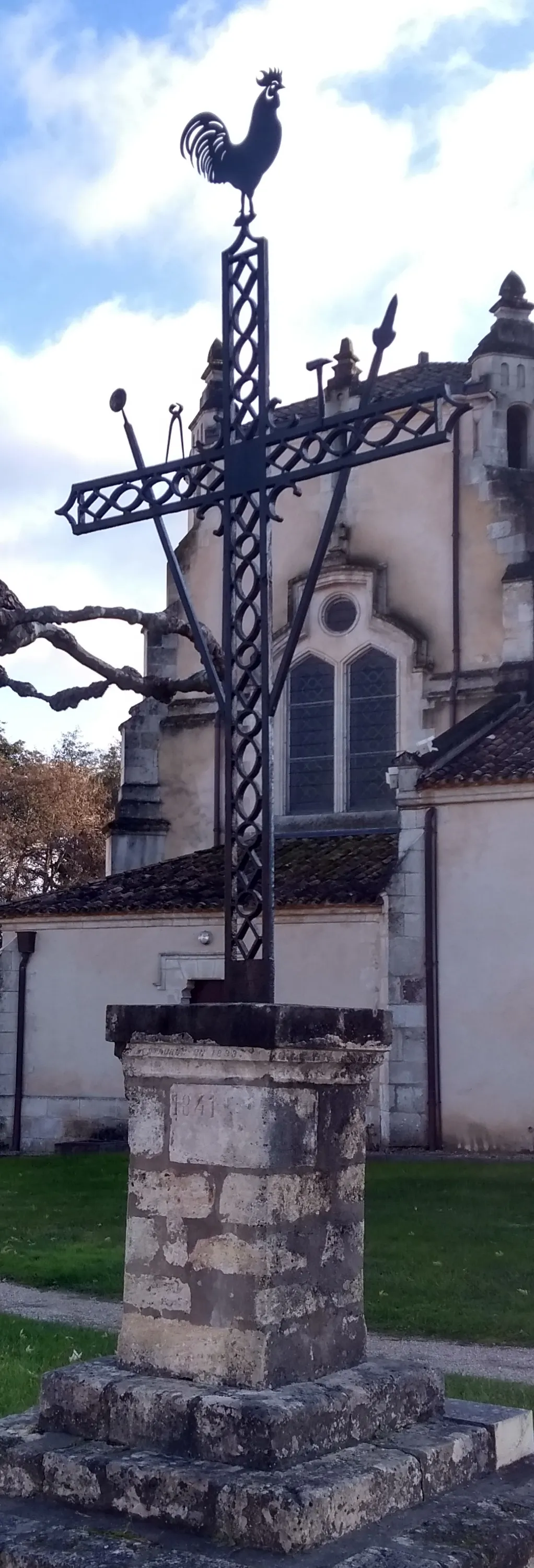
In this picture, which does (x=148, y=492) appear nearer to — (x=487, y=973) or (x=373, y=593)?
(x=487, y=973)

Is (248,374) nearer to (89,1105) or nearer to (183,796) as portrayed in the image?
(89,1105)

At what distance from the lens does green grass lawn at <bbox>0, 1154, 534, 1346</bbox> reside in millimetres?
9773

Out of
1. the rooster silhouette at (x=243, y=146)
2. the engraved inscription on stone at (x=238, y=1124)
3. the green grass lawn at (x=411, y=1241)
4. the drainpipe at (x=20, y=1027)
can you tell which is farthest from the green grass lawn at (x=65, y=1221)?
the rooster silhouette at (x=243, y=146)

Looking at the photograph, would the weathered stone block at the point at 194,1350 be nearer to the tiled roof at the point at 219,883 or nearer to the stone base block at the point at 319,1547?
the stone base block at the point at 319,1547

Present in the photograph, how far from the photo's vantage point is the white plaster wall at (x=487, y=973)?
1727 cm

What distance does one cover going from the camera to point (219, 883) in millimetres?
20766

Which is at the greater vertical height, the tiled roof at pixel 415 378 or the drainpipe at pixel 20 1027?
the tiled roof at pixel 415 378

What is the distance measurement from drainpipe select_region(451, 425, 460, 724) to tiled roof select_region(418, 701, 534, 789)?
1303 millimetres

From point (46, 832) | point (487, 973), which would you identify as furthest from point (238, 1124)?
point (46, 832)

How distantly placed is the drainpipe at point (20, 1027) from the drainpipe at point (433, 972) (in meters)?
6.61

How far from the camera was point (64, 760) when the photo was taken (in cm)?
3972

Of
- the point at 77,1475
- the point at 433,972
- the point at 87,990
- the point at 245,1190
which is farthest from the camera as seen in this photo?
the point at 87,990

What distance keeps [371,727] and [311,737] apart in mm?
1015

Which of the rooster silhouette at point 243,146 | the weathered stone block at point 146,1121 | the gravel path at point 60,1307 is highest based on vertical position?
the rooster silhouette at point 243,146
